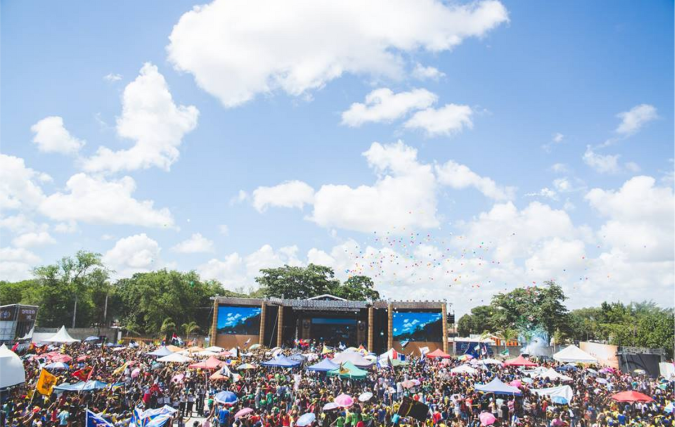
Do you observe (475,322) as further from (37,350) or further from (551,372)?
(37,350)

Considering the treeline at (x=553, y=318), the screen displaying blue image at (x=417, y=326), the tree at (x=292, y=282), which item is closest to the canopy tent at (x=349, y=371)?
the screen displaying blue image at (x=417, y=326)

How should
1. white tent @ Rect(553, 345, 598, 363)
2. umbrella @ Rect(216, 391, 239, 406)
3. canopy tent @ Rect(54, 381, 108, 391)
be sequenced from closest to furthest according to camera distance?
umbrella @ Rect(216, 391, 239, 406)
canopy tent @ Rect(54, 381, 108, 391)
white tent @ Rect(553, 345, 598, 363)

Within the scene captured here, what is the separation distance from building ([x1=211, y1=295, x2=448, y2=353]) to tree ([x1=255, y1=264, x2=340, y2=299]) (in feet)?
56.2

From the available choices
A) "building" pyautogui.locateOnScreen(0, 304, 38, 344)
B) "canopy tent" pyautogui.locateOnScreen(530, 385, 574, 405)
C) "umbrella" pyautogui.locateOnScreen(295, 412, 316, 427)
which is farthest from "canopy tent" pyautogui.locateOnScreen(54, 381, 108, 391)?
"building" pyautogui.locateOnScreen(0, 304, 38, 344)

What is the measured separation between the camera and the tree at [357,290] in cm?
7331

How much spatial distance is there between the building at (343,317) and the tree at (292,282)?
1712 centimetres

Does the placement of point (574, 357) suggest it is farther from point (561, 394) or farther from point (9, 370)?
point (9, 370)

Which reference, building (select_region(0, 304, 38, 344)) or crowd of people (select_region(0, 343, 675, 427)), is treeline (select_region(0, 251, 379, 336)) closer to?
building (select_region(0, 304, 38, 344))

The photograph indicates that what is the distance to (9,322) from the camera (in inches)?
1330

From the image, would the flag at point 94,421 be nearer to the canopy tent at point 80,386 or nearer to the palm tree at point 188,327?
the canopy tent at point 80,386

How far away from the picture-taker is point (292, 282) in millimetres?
69062

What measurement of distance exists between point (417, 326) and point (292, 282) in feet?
92.7

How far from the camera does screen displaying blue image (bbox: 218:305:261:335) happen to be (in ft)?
154

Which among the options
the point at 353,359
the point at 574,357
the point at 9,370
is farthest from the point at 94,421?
the point at 574,357
